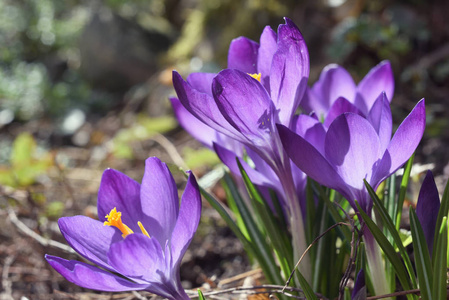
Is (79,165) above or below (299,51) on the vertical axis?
below

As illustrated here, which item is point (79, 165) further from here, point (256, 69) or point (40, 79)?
point (256, 69)

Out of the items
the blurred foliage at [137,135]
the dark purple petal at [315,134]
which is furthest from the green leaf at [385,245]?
the blurred foliage at [137,135]

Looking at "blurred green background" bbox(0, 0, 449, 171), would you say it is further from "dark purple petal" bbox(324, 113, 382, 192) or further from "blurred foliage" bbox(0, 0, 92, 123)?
"dark purple petal" bbox(324, 113, 382, 192)

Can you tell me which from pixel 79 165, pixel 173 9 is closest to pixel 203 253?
pixel 79 165

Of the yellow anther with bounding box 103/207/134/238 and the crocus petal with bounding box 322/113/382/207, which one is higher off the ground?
the crocus petal with bounding box 322/113/382/207

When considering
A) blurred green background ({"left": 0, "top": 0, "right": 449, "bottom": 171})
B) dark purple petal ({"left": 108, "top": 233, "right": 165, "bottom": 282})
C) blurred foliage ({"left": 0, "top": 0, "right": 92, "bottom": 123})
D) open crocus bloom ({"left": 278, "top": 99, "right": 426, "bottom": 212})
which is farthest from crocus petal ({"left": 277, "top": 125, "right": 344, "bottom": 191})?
blurred foliage ({"left": 0, "top": 0, "right": 92, "bottom": 123})

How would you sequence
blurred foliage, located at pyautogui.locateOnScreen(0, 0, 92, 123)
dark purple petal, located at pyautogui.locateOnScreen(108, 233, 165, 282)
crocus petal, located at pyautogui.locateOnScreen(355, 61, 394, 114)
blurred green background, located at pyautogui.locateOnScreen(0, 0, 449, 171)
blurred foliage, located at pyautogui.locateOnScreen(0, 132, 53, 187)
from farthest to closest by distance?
blurred foliage, located at pyautogui.locateOnScreen(0, 0, 92, 123)
blurred green background, located at pyautogui.locateOnScreen(0, 0, 449, 171)
blurred foliage, located at pyautogui.locateOnScreen(0, 132, 53, 187)
crocus petal, located at pyautogui.locateOnScreen(355, 61, 394, 114)
dark purple petal, located at pyautogui.locateOnScreen(108, 233, 165, 282)

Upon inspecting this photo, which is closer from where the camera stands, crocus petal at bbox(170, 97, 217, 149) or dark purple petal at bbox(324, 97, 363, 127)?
dark purple petal at bbox(324, 97, 363, 127)
